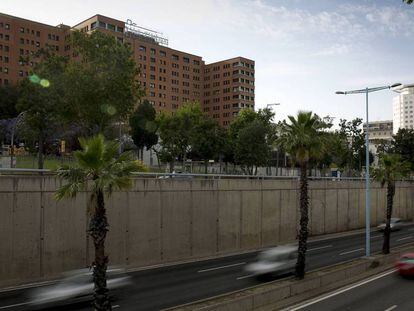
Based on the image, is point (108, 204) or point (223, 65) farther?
point (223, 65)

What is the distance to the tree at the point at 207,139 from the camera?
251 ft

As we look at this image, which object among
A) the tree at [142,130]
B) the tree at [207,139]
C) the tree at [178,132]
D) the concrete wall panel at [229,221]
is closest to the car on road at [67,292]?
the concrete wall panel at [229,221]

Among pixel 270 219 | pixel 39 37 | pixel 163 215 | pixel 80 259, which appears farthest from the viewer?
pixel 39 37

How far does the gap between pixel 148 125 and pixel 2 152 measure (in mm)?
29216

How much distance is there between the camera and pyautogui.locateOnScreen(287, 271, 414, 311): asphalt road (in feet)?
65.2

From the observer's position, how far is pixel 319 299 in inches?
836

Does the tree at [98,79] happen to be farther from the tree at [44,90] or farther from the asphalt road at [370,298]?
the asphalt road at [370,298]

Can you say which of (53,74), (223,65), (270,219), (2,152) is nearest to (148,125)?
(2,152)

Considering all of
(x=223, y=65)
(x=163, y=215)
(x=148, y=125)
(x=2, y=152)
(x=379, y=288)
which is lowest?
(x=379, y=288)

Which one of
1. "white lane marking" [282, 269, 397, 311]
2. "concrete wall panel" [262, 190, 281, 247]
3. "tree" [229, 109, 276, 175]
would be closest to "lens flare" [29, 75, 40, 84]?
"concrete wall panel" [262, 190, 281, 247]

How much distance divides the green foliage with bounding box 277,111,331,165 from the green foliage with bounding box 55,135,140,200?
12.6 m

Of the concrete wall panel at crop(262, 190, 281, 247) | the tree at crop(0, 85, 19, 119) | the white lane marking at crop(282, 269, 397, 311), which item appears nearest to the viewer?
the white lane marking at crop(282, 269, 397, 311)

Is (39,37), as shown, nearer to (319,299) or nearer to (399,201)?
(399,201)

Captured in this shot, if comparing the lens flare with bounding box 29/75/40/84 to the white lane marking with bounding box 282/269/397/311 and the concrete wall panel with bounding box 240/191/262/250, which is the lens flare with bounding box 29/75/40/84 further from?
the white lane marking with bounding box 282/269/397/311
